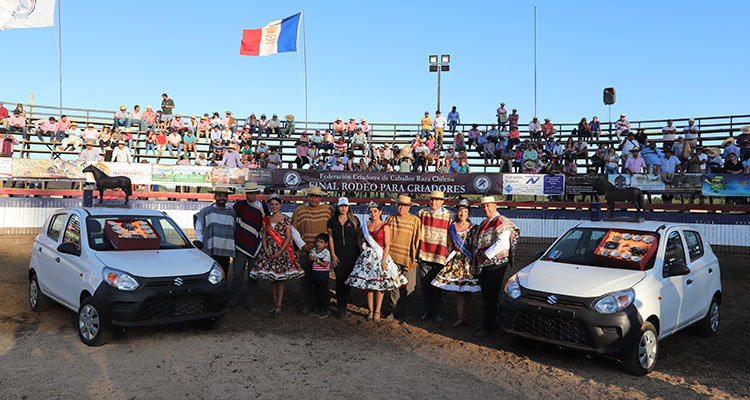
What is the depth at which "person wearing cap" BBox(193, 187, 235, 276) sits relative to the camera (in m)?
8.14

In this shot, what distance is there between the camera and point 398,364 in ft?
19.5

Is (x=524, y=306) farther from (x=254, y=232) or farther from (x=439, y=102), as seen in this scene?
(x=439, y=102)

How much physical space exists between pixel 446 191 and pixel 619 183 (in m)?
5.59

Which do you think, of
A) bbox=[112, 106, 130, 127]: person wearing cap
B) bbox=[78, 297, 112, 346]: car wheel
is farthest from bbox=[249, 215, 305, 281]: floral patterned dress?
bbox=[112, 106, 130, 127]: person wearing cap

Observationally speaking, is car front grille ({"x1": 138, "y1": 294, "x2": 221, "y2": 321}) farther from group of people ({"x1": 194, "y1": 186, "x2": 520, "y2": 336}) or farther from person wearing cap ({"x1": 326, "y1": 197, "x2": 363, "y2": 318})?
person wearing cap ({"x1": 326, "y1": 197, "x2": 363, "y2": 318})

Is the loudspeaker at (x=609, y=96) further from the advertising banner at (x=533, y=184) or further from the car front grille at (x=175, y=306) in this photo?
the car front grille at (x=175, y=306)

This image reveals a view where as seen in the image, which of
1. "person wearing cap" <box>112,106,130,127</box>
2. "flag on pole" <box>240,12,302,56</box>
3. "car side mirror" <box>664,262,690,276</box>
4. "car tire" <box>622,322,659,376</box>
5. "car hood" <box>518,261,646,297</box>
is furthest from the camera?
"flag on pole" <box>240,12,302,56</box>

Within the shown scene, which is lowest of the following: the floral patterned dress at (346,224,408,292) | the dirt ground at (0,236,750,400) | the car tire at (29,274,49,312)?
the dirt ground at (0,236,750,400)

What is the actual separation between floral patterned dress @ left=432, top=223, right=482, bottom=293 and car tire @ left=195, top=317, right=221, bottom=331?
3.01 meters

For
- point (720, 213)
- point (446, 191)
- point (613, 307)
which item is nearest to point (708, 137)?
point (720, 213)

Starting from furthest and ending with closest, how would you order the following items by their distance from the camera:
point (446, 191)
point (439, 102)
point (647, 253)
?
point (439, 102) < point (446, 191) < point (647, 253)

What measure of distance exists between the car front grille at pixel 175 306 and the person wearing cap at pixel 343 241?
1.88 metres

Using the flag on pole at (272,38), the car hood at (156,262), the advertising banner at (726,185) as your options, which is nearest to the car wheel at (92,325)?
the car hood at (156,262)

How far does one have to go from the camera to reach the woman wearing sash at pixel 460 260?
7418mm
